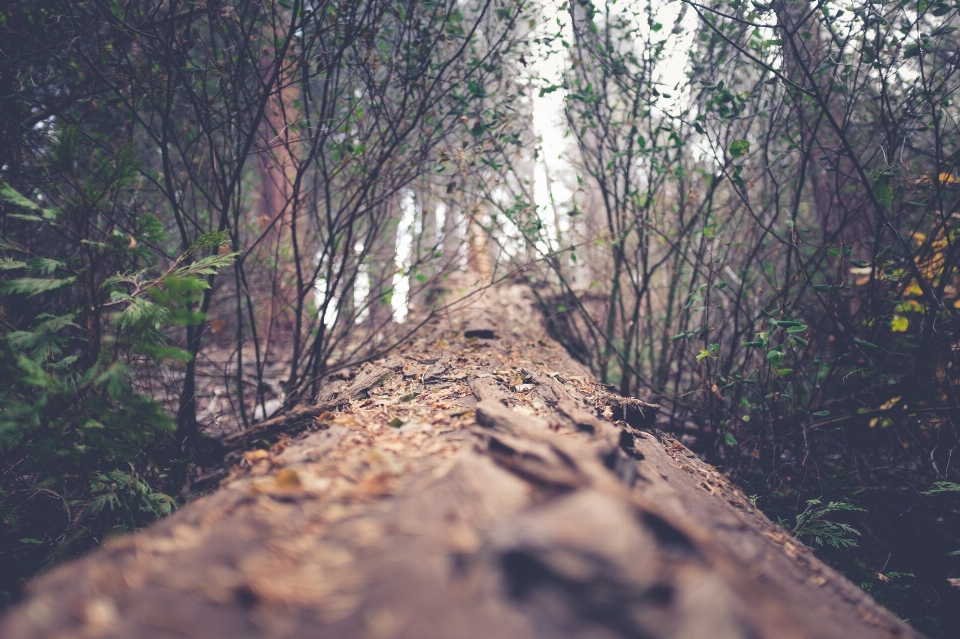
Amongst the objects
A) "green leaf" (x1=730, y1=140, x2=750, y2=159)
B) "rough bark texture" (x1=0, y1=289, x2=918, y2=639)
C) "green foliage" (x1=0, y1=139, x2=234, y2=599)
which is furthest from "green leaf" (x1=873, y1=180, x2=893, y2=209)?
"green foliage" (x1=0, y1=139, x2=234, y2=599)

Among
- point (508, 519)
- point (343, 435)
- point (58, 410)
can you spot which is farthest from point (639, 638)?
point (58, 410)

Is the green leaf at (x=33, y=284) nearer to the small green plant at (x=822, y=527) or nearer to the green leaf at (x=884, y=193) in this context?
the small green plant at (x=822, y=527)

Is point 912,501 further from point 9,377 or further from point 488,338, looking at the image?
point 9,377

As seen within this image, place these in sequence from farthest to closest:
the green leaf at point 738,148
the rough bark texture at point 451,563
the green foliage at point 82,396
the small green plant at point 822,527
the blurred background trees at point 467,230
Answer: the green leaf at point 738,148, the small green plant at point 822,527, the blurred background trees at point 467,230, the green foliage at point 82,396, the rough bark texture at point 451,563

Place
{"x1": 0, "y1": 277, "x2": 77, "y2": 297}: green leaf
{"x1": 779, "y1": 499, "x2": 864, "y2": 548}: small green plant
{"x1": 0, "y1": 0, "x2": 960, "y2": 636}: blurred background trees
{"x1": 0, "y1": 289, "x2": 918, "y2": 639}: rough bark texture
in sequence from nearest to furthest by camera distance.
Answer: {"x1": 0, "y1": 289, "x2": 918, "y2": 639}: rough bark texture, {"x1": 0, "y1": 277, "x2": 77, "y2": 297}: green leaf, {"x1": 0, "y1": 0, "x2": 960, "y2": 636}: blurred background trees, {"x1": 779, "y1": 499, "x2": 864, "y2": 548}: small green plant

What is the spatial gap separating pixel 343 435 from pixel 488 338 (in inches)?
83.6

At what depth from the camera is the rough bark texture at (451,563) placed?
0.85 m

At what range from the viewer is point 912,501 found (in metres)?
3.01

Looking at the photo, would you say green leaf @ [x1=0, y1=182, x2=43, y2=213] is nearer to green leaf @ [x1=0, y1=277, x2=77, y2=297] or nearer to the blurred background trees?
the blurred background trees

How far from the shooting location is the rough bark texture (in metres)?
0.85

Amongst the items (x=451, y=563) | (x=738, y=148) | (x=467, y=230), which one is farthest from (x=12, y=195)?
(x=738, y=148)

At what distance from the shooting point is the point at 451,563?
36.6 inches

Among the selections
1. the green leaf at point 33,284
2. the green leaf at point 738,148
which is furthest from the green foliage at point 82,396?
the green leaf at point 738,148

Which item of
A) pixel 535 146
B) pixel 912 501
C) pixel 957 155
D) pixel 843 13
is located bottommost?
pixel 912 501
